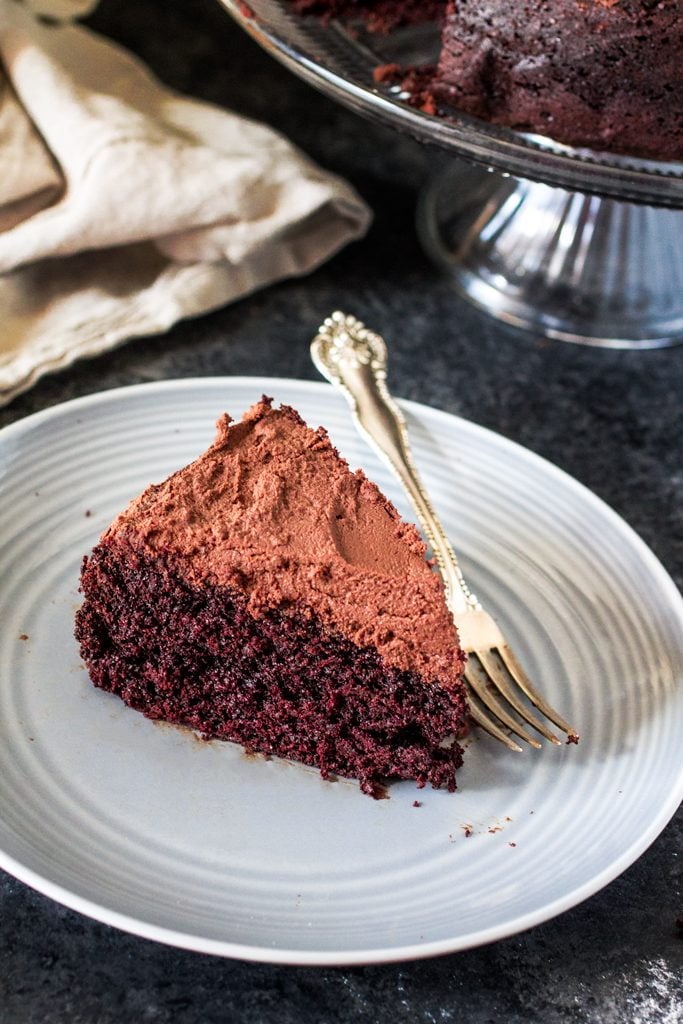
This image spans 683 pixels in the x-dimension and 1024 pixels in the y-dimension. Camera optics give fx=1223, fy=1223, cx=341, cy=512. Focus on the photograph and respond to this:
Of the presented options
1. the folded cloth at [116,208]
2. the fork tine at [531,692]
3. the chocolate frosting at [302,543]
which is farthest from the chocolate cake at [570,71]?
the fork tine at [531,692]

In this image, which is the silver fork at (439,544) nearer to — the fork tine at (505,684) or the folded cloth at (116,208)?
the fork tine at (505,684)

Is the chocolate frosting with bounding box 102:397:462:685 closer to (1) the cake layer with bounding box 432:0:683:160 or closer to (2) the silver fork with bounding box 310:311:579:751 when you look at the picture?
(2) the silver fork with bounding box 310:311:579:751

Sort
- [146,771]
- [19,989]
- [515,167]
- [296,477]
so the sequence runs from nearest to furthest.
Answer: [19,989]
[146,771]
[296,477]
[515,167]

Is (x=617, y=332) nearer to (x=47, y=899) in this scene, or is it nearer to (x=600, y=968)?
(x=600, y=968)

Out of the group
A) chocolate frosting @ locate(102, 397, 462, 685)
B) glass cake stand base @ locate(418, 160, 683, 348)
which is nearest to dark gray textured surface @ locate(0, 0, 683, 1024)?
glass cake stand base @ locate(418, 160, 683, 348)

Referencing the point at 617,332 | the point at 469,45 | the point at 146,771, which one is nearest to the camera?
the point at 146,771

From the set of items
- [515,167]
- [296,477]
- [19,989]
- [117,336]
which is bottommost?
[19,989]

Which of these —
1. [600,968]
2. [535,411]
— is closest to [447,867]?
[600,968]
